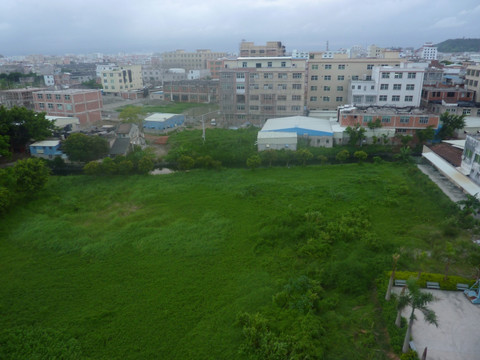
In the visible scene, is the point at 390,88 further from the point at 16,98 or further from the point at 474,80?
the point at 16,98

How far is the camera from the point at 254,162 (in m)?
23.3

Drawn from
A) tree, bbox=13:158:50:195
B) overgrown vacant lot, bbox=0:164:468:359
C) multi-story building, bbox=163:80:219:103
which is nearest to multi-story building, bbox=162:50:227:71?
multi-story building, bbox=163:80:219:103

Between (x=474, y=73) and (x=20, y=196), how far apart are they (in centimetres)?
4053

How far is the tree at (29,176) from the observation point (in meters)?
18.1

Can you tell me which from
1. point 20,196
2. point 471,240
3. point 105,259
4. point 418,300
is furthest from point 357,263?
point 20,196

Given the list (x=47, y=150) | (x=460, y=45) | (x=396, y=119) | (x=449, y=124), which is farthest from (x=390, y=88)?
(x=460, y=45)

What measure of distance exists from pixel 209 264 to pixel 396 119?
2199cm

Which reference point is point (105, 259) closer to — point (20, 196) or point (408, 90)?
point (20, 196)

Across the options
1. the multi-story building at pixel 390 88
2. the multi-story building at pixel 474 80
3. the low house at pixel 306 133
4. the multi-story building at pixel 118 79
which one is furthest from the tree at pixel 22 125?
the multi-story building at pixel 474 80

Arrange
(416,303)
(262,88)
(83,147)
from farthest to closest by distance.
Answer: (262,88) < (83,147) < (416,303)

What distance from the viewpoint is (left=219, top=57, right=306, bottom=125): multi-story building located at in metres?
34.2

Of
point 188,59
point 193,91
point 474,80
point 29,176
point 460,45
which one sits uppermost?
point 460,45

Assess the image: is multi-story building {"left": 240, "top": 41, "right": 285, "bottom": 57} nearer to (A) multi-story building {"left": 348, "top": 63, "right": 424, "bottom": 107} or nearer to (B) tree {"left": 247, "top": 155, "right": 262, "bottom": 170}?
(A) multi-story building {"left": 348, "top": 63, "right": 424, "bottom": 107}

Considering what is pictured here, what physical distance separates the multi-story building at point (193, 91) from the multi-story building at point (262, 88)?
14875mm
